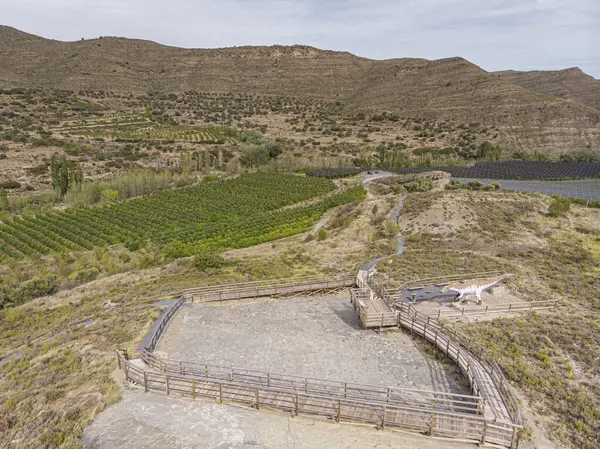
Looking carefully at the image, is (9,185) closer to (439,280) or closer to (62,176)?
(62,176)

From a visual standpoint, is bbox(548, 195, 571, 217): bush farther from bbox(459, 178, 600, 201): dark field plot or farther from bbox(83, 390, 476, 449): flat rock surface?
bbox(83, 390, 476, 449): flat rock surface

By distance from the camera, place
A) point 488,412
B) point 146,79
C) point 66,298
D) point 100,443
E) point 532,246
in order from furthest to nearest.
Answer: point 146,79 → point 532,246 → point 66,298 → point 488,412 → point 100,443

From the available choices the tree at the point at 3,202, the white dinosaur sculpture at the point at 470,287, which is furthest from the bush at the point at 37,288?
the white dinosaur sculpture at the point at 470,287

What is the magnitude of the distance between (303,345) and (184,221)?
32.3m

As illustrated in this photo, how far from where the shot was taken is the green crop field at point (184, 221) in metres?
39.5

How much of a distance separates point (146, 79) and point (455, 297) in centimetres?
14608

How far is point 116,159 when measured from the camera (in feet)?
255

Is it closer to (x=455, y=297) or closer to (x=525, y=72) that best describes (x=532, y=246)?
(x=455, y=297)

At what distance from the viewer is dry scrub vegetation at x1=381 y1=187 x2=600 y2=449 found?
48.2 ft

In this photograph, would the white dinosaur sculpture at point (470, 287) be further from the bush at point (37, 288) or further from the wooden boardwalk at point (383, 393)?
the bush at point (37, 288)

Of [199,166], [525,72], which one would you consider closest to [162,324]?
[199,166]

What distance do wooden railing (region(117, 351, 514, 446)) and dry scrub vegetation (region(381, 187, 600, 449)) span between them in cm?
235

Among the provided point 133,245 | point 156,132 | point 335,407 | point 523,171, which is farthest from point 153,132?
point 335,407

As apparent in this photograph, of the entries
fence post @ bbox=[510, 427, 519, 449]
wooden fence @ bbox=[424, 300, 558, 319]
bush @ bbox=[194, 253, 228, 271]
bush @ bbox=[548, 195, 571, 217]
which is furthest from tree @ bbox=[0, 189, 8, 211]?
A: bush @ bbox=[548, 195, 571, 217]
